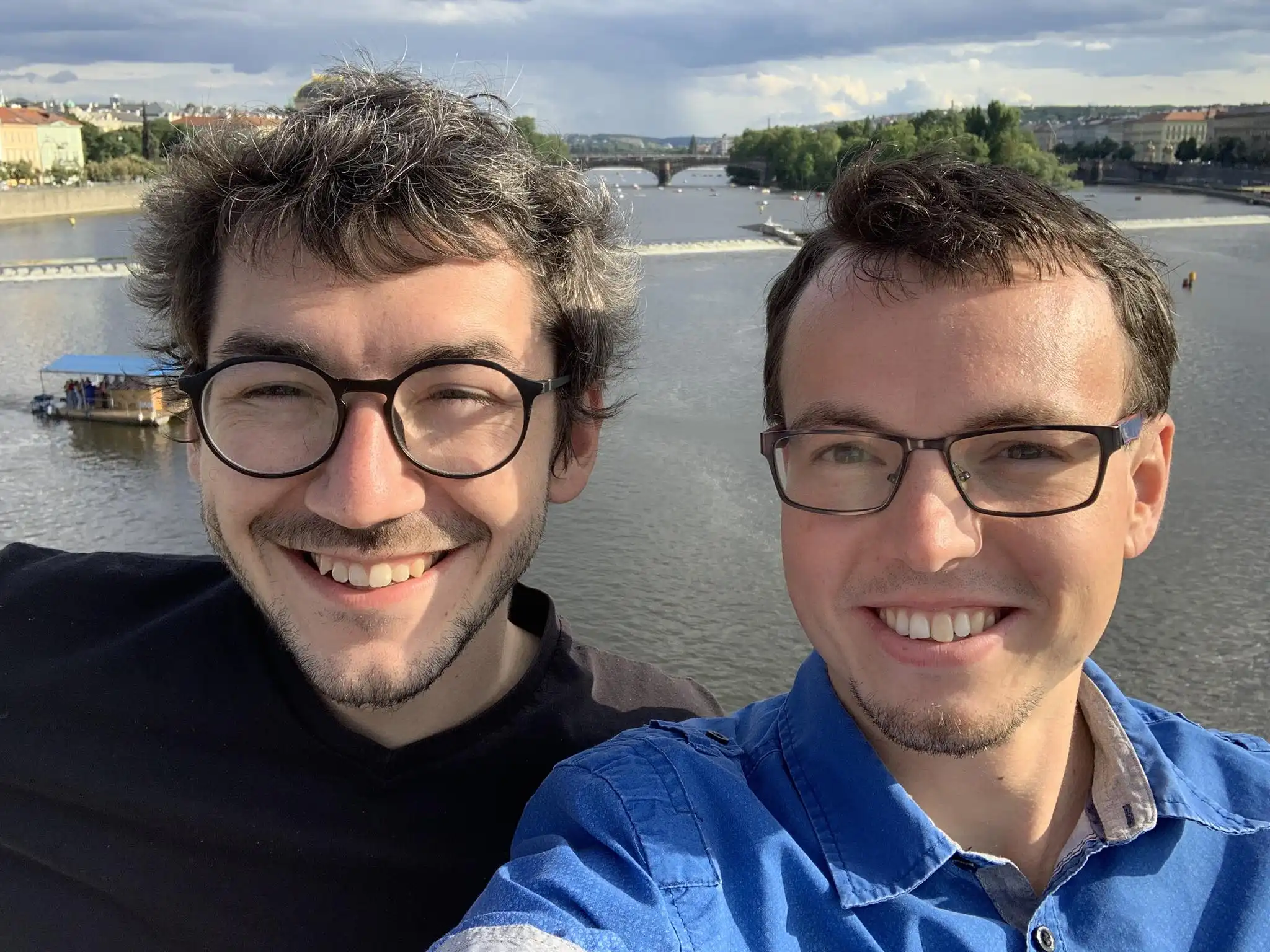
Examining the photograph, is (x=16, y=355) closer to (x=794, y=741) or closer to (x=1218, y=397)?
(x=1218, y=397)

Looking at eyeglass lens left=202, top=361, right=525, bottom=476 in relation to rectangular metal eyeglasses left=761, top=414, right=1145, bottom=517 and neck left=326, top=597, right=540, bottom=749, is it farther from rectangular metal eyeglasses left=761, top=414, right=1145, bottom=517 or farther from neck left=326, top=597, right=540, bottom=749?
rectangular metal eyeglasses left=761, top=414, right=1145, bottom=517

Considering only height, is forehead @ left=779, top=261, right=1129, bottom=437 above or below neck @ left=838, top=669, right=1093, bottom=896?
above

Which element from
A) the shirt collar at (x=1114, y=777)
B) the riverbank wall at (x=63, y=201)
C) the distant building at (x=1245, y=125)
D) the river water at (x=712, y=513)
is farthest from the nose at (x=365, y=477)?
the distant building at (x=1245, y=125)

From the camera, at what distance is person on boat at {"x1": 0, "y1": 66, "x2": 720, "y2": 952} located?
0.98 m

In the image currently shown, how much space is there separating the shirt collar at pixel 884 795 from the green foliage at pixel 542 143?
646 millimetres

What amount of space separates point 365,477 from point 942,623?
49 centimetres

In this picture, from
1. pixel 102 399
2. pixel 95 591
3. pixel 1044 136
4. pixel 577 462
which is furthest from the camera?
pixel 1044 136

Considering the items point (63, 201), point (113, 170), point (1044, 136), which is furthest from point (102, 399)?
point (1044, 136)

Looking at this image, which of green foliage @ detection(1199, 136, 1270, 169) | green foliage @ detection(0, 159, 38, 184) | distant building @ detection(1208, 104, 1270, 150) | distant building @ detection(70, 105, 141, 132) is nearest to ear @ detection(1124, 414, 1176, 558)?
green foliage @ detection(0, 159, 38, 184)

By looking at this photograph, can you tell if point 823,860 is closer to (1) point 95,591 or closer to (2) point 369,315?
(2) point 369,315

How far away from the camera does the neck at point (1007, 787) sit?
2.97ft

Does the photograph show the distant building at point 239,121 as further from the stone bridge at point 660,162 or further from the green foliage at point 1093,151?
the green foliage at point 1093,151

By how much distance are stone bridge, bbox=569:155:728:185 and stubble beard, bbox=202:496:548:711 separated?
42.4 metres

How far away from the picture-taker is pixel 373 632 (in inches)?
39.1
